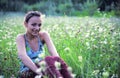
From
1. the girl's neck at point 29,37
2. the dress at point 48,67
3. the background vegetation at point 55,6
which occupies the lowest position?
the background vegetation at point 55,6

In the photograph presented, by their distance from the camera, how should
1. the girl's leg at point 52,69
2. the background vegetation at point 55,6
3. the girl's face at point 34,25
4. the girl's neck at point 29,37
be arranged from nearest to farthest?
the girl's leg at point 52,69 < the girl's face at point 34,25 < the girl's neck at point 29,37 < the background vegetation at point 55,6

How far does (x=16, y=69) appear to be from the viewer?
163 inches

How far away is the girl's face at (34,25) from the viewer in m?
3.42

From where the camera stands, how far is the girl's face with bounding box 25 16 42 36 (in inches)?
135

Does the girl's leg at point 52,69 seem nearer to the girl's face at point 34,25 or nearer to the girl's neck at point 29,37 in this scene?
the girl's face at point 34,25

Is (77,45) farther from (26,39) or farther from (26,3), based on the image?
(26,3)

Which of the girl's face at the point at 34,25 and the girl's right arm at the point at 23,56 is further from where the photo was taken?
the girl's face at the point at 34,25

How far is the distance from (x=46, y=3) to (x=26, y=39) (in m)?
25.2

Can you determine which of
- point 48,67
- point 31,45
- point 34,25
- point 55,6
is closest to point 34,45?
point 31,45

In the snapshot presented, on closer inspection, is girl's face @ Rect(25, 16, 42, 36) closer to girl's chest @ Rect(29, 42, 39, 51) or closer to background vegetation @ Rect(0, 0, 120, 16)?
girl's chest @ Rect(29, 42, 39, 51)

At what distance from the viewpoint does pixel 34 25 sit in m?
3.46

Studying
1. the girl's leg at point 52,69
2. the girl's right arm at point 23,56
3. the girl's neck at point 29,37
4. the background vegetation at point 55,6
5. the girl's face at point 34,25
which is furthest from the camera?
the background vegetation at point 55,6

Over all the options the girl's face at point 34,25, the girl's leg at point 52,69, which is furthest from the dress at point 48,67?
the girl's face at point 34,25

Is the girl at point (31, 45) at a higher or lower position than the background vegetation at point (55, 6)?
higher
